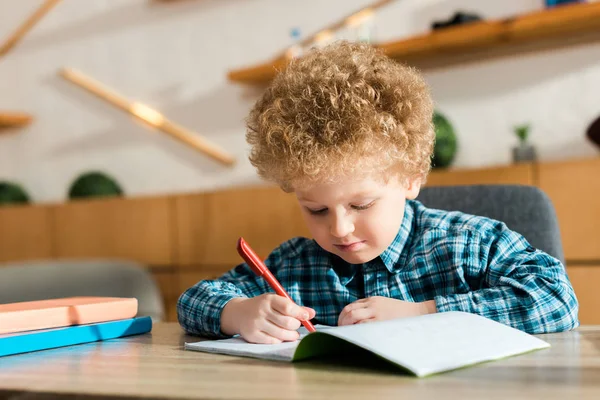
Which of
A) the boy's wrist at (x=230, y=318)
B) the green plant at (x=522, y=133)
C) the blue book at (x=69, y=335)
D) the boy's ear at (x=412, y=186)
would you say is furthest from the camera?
the green plant at (x=522, y=133)

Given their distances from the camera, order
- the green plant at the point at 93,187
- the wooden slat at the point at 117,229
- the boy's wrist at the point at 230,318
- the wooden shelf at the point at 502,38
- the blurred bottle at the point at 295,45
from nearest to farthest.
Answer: the boy's wrist at the point at 230,318, the wooden shelf at the point at 502,38, the blurred bottle at the point at 295,45, the wooden slat at the point at 117,229, the green plant at the point at 93,187

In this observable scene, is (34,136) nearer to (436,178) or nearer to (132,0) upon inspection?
(132,0)

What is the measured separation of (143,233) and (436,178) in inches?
48.4

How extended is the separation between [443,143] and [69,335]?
1.69 meters

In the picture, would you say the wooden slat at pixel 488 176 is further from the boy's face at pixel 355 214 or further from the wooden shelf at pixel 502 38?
the boy's face at pixel 355 214

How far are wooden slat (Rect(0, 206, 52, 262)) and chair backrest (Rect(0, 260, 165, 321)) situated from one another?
1.68ft

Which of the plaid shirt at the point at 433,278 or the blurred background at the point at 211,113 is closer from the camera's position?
the plaid shirt at the point at 433,278

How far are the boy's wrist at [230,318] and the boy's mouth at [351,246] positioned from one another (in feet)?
0.56

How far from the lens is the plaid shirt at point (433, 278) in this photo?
99 cm

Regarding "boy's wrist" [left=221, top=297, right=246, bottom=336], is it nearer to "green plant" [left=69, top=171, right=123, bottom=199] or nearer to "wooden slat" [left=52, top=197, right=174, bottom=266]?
"wooden slat" [left=52, top=197, right=174, bottom=266]

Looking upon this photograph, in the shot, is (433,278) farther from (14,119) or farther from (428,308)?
(14,119)

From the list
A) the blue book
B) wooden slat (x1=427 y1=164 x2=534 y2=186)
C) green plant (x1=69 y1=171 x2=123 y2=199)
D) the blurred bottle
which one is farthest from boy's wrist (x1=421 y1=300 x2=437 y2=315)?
green plant (x1=69 y1=171 x2=123 y2=199)

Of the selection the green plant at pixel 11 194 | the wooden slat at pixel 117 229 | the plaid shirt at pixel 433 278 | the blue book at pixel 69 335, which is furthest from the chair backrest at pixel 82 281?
the blue book at pixel 69 335

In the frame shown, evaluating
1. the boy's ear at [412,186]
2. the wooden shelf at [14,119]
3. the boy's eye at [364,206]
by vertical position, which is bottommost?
the boy's eye at [364,206]
